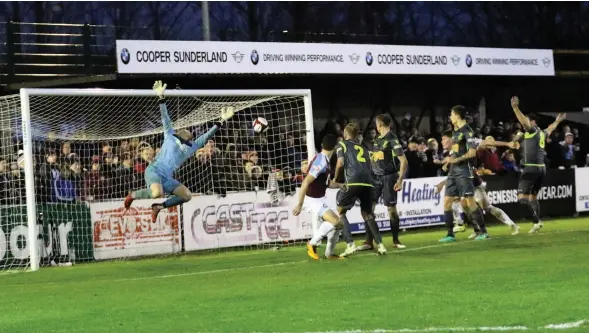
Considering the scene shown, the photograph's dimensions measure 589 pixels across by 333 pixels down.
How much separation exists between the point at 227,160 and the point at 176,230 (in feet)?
8.66

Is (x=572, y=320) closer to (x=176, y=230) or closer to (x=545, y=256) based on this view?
(x=545, y=256)

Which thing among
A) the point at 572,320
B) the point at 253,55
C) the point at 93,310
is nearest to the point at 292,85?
the point at 253,55

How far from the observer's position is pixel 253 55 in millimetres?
25531

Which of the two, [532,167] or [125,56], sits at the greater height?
[125,56]

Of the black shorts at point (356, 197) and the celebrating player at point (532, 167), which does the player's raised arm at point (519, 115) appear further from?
the black shorts at point (356, 197)

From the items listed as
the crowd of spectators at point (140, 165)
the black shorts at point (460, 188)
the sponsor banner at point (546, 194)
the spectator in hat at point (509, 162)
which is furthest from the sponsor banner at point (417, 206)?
the black shorts at point (460, 188)

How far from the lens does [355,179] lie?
15961mm

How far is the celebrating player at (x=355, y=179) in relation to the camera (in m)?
16.0

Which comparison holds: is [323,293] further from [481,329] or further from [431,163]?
[431,163]

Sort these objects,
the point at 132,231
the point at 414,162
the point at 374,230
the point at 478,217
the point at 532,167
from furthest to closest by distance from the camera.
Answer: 1. the point at 414,162
2. the point at 532,167
3. the point at 132,231
4. the point at 478,217
5. the point at 374,230

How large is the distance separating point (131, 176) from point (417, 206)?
7.27m

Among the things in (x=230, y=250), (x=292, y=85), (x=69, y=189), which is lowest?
(x=230, y=250)

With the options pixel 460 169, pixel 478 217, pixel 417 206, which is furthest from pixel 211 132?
pixel 417 206

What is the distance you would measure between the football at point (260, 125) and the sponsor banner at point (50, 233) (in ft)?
13.1
